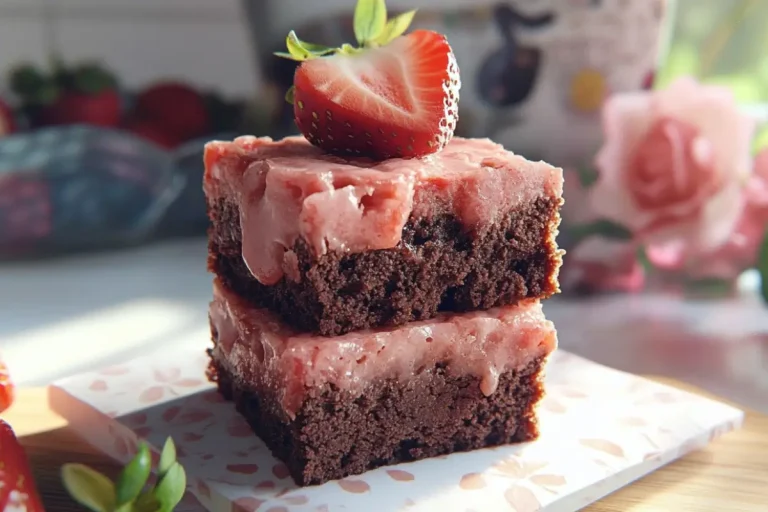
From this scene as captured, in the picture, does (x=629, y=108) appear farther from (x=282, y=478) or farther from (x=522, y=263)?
(x=282, y=478)

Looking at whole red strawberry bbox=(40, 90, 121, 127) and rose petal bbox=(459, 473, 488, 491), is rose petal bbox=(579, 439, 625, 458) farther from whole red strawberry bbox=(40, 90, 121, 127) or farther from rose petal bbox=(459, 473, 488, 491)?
whole red strawberry bbox=(40, 90, 121, 127)

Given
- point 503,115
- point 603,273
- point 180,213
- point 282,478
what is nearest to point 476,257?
point 282,478

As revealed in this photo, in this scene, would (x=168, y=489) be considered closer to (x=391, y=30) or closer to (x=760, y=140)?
(x=391, y=30)

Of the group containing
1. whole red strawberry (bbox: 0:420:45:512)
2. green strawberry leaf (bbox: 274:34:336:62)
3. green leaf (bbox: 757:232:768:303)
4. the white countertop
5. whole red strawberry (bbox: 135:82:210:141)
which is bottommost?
the white countertop

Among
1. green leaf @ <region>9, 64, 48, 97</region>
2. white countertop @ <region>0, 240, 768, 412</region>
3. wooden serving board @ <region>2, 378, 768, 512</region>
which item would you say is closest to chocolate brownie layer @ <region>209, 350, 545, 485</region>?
wooden serving board @ <region>2, 378, 768, 512</region>

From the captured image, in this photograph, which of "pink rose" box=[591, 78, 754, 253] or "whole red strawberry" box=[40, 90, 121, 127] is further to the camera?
"whole red strawberry" box=[40, 90, 121, 127]

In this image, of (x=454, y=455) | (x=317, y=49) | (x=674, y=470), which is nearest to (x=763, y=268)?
(x=674, y=470)
